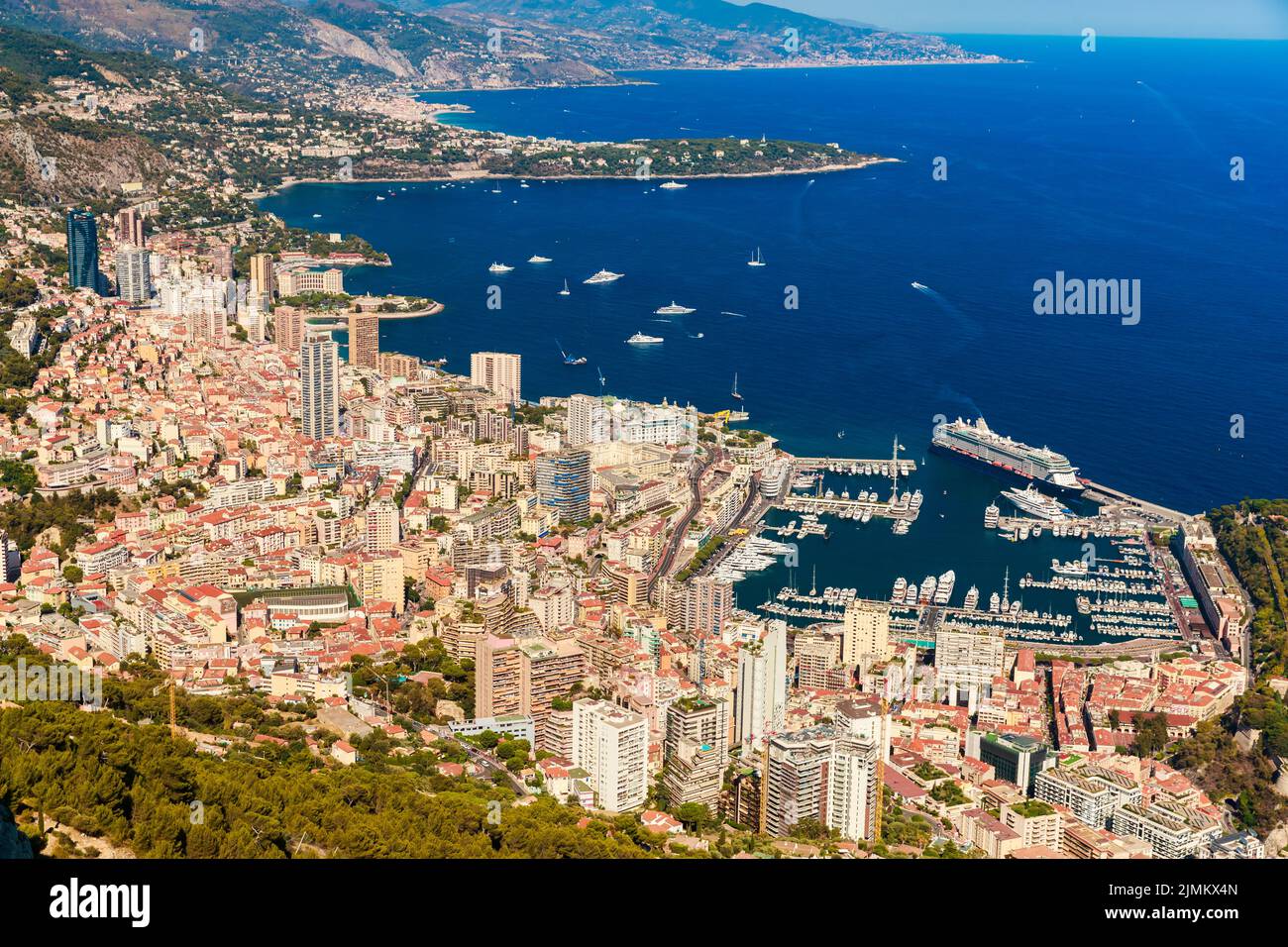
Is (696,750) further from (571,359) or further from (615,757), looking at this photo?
(571,359)

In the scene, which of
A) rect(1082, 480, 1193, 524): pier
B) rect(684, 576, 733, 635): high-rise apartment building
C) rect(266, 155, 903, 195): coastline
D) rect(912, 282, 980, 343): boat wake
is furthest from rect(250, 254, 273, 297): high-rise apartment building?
rect(684, 576, 733, 635): high-rise apartment building

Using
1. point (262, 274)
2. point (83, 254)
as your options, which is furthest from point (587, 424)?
point (83, 254)

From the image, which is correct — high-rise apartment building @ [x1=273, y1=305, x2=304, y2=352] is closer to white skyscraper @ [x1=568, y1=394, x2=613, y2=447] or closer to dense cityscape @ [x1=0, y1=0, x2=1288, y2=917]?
dense cityscape @ [x1=0, y1=0, x2=1288, y2=917]

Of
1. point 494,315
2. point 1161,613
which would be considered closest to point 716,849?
point 1161,613

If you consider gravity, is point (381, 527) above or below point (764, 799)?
above

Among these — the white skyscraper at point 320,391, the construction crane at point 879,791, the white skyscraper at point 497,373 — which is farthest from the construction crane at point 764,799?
the white skyscraper at point 497,373

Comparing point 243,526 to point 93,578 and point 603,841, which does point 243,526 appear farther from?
point 603,841
